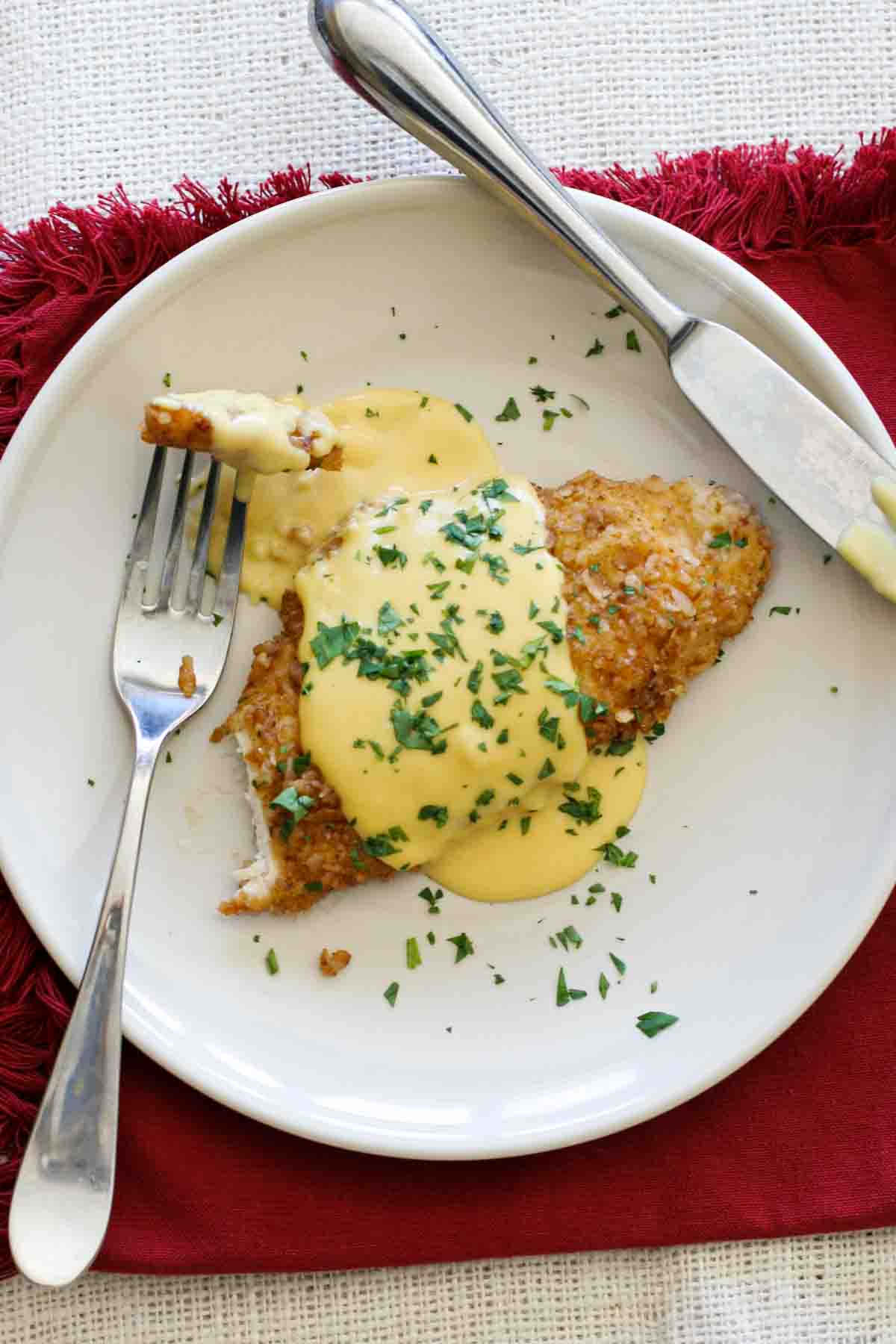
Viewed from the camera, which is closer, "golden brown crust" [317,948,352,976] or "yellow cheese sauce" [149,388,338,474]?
"yellow cheese sauce" [149,388,338,474]

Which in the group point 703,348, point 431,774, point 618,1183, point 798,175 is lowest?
point 618,1183

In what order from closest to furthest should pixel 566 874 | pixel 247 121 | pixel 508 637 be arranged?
pixel 508 637 < pixel 566 874 < pixel 247 121

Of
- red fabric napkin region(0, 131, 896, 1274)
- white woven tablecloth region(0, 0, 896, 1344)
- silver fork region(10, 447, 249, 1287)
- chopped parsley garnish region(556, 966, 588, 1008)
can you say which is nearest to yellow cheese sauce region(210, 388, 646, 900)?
silver fork region(10, 447, 249, 1287)

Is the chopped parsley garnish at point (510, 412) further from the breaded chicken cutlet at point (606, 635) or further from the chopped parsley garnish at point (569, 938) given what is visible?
the chopped parsley garnish at point (569, 938)

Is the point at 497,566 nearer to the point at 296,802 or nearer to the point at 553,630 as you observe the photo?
the point at 553,630

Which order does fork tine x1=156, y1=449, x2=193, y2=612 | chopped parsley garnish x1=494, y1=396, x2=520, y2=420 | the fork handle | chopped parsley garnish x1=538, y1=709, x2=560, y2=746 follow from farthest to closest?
chopped parsley garnish x1=494, y1=396, x2=520, y2=420
fork tine x1=156, y1=449, x2=193, y2=612
chopped parsley garnish x1=538, y1=709, x2=560, y2=746
the fork handle

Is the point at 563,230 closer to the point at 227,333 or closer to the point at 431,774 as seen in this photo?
the point at 227,333

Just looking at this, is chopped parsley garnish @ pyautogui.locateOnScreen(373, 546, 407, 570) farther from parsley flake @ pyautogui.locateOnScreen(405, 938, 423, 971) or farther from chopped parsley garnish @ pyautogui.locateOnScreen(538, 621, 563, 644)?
parsley flake @ pyautogui.locateOnScreen(405, 938, 423, 971)

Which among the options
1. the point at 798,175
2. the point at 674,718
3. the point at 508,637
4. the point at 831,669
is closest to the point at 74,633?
the point at 508,637
